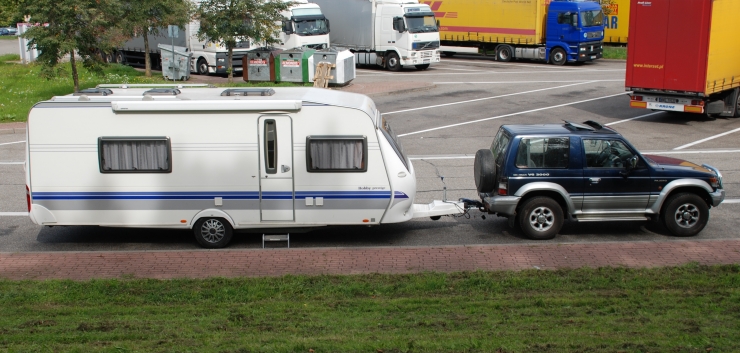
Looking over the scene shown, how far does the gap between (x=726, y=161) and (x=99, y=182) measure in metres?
13.8

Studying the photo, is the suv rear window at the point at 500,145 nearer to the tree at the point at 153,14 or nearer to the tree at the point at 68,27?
the tree at the point at 68,27

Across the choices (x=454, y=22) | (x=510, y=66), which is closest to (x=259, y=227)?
(x=510, y=66)

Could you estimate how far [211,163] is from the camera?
36.3 ft

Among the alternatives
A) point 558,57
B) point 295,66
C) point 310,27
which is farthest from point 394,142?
point 558,57

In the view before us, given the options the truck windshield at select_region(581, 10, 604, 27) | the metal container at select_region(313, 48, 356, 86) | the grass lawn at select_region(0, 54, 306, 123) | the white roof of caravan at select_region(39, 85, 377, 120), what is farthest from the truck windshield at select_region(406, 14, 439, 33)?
the white roof of caravan at select_region(39, 85, 377, 120)

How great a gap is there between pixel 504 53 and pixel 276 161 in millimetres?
31745

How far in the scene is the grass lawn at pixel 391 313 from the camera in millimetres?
6898

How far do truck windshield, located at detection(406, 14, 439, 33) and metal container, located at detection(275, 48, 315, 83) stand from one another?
7.16 meters

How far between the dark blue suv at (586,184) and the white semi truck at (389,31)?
24.6m

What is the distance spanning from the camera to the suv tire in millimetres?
11516

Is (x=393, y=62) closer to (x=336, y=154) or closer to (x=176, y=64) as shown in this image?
(x=176, y=64)

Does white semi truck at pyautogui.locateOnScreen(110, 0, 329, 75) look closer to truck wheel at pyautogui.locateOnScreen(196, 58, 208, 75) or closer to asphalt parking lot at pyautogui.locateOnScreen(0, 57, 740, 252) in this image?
truck wheel at pyautogui.locateOnScreen(196, 58, 208, 75)

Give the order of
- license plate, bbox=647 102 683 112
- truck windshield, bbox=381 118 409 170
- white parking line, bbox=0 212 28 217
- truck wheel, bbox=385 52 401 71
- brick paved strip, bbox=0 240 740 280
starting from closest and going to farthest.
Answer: brick paved strip, bbox=0 240 740 280, truck windshield, bbox=381 118 409 170, white parking line, bbox=0 212 28 217, license plate, bbox=647 102 683 112, truck wheel, bbox=385 52 401 71

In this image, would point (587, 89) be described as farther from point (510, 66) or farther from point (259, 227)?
point (259, 227)
